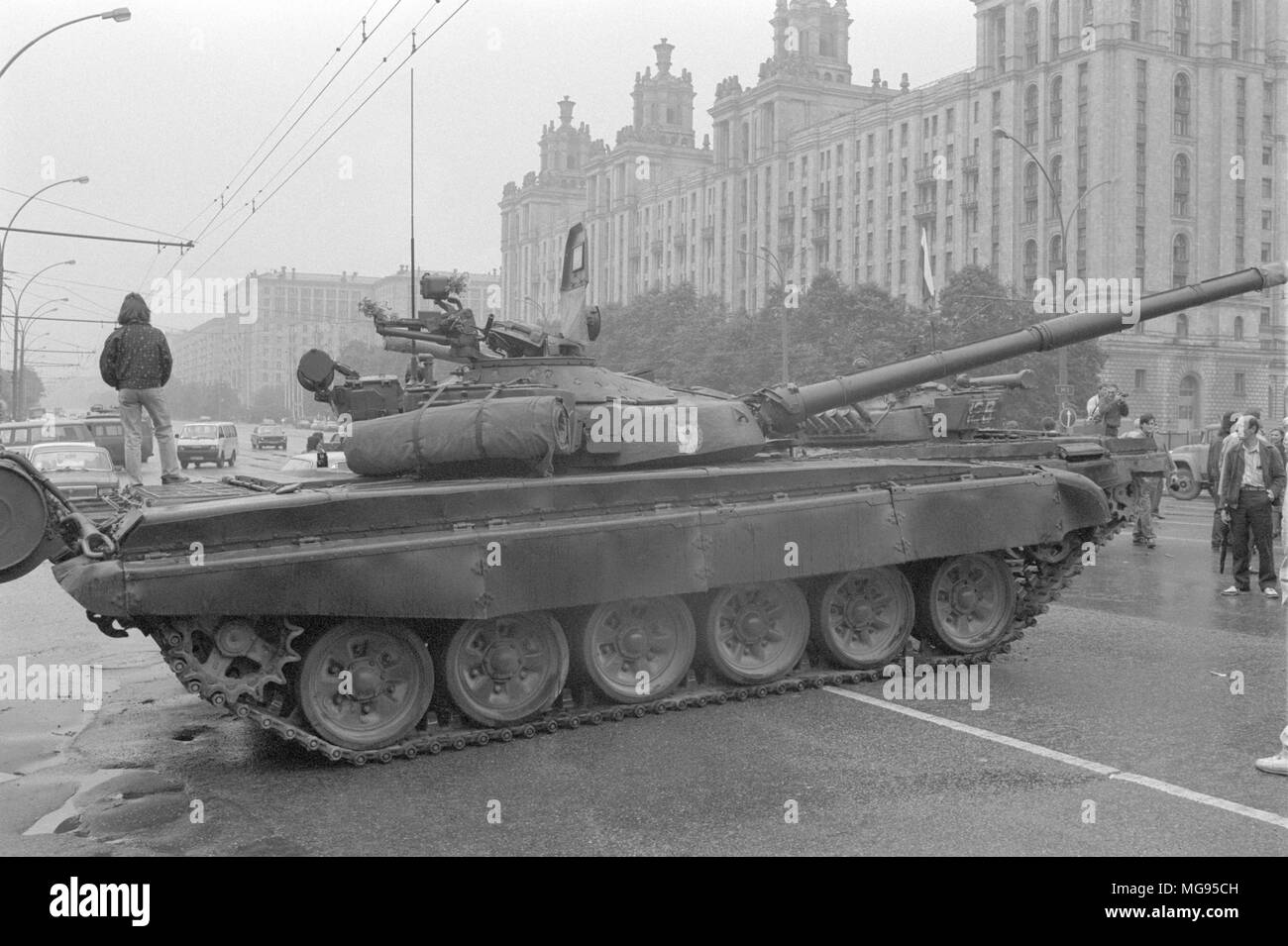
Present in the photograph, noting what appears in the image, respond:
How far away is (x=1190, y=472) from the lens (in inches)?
1201

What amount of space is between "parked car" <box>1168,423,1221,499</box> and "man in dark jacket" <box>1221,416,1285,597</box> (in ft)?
53.2

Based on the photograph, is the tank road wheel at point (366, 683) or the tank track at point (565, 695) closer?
the tank track at point (565, 695)

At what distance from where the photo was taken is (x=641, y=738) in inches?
321

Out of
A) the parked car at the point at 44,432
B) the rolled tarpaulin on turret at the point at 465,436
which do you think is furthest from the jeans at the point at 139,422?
the parked car at the point at 44,432

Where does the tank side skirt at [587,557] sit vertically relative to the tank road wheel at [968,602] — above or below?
above

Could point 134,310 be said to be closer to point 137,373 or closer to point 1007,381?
point 137,373

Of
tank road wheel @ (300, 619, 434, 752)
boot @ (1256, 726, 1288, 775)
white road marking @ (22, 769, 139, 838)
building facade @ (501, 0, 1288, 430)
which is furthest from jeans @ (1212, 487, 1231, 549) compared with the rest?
building facade @ (501, 0, 1288, 430)

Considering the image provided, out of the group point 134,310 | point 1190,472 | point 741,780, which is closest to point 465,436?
point 741,780

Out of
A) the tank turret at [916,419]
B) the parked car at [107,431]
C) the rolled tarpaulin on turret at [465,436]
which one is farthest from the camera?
the parked car at [107,431]

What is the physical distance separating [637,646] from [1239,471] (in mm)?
8617

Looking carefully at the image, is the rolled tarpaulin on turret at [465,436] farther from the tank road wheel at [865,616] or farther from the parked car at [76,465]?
the parked car at [76,465]

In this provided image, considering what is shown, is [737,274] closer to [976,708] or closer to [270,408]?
[270,408]

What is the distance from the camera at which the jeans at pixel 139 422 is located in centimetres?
1062

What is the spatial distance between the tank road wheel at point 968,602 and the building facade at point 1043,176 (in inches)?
2129
